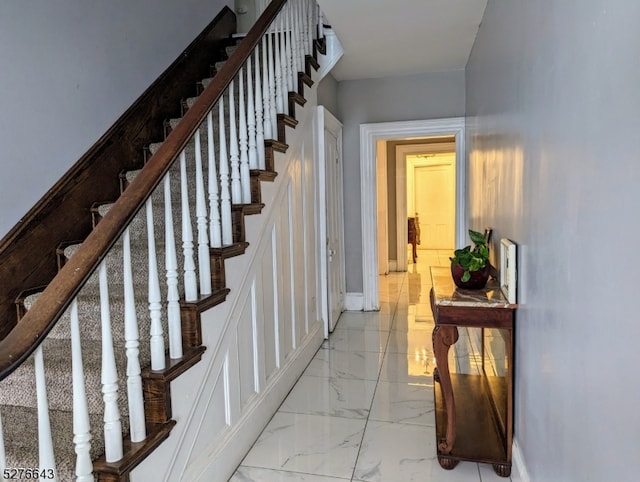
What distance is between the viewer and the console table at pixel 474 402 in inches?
77.7

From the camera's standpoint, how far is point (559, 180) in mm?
1317

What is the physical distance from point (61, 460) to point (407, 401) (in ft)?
6.72

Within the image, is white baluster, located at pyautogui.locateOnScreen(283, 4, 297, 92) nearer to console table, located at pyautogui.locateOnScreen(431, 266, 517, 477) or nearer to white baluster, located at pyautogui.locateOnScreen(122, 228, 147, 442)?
console table, located at pyautogui.locateOnScreen(431, 266, 517, 477)

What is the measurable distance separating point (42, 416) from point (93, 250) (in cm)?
46

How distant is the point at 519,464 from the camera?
6.19ft

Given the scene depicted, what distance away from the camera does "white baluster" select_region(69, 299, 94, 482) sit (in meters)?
1.19

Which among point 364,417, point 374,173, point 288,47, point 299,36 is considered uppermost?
point 299,36

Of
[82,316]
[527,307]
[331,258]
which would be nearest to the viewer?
[527,307]

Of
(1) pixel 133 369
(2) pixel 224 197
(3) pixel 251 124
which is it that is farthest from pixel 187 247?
(3) pixel 251 124

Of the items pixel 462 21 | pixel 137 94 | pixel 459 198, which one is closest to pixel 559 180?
pixel 462 21

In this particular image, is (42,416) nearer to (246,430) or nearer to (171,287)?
(171,287)

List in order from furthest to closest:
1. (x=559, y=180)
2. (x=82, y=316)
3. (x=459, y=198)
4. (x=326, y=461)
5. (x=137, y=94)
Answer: (x=459, y=198), (x=137, y=94), (x=326, y=461), (x=82, y=316), (x=559, y=180)

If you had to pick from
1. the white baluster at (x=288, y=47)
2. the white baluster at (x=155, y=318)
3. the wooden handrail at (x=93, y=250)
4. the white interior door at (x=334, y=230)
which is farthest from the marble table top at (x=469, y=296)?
the white interior door at (x=334, y=230)

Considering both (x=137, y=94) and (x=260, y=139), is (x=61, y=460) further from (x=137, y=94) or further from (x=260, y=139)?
(x=137, y=94)
